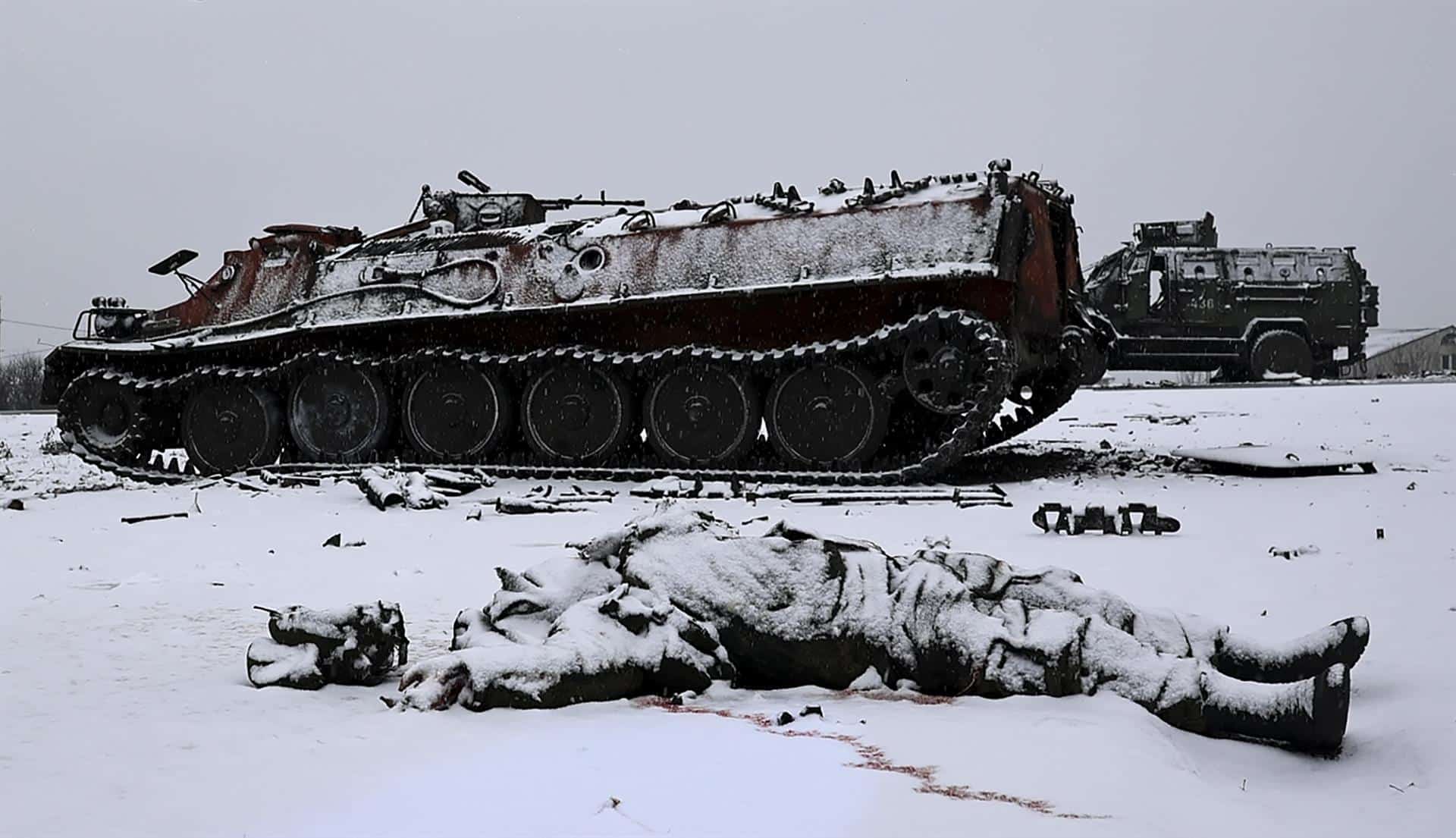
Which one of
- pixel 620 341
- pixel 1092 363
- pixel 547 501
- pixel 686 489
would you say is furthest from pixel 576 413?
pixel 1092 363

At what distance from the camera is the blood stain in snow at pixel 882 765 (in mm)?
2732

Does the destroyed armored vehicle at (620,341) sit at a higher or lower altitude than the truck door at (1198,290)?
lower

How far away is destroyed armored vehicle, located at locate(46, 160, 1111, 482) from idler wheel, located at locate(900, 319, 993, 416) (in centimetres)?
2

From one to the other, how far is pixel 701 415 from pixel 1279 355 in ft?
55.2

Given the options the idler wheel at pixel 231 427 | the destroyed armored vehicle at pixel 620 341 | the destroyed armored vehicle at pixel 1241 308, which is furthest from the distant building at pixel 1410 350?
the idler wheel at pixel 231 427

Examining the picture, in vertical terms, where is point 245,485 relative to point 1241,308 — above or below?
below

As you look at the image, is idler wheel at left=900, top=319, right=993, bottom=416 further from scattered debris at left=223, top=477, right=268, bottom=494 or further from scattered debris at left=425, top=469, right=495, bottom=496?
scattered debris at left=223, top=477, right=268, bottom=494

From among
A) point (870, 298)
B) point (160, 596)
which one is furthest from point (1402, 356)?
point (160, 596)

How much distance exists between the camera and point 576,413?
12.7m

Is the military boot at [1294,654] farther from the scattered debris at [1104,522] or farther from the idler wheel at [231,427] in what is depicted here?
the idler wheel at [231,427]

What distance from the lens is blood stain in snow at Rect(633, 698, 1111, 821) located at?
8.96 feet

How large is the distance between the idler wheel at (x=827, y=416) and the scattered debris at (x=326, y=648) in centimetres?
776

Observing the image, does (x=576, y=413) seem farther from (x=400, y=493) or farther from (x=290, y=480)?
(x=400, y=493)

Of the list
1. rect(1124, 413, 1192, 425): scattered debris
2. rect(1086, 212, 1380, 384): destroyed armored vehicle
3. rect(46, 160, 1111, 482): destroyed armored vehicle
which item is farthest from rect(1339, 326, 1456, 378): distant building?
rect(46, 160, 1111, 482): destroyed armored vehicle
